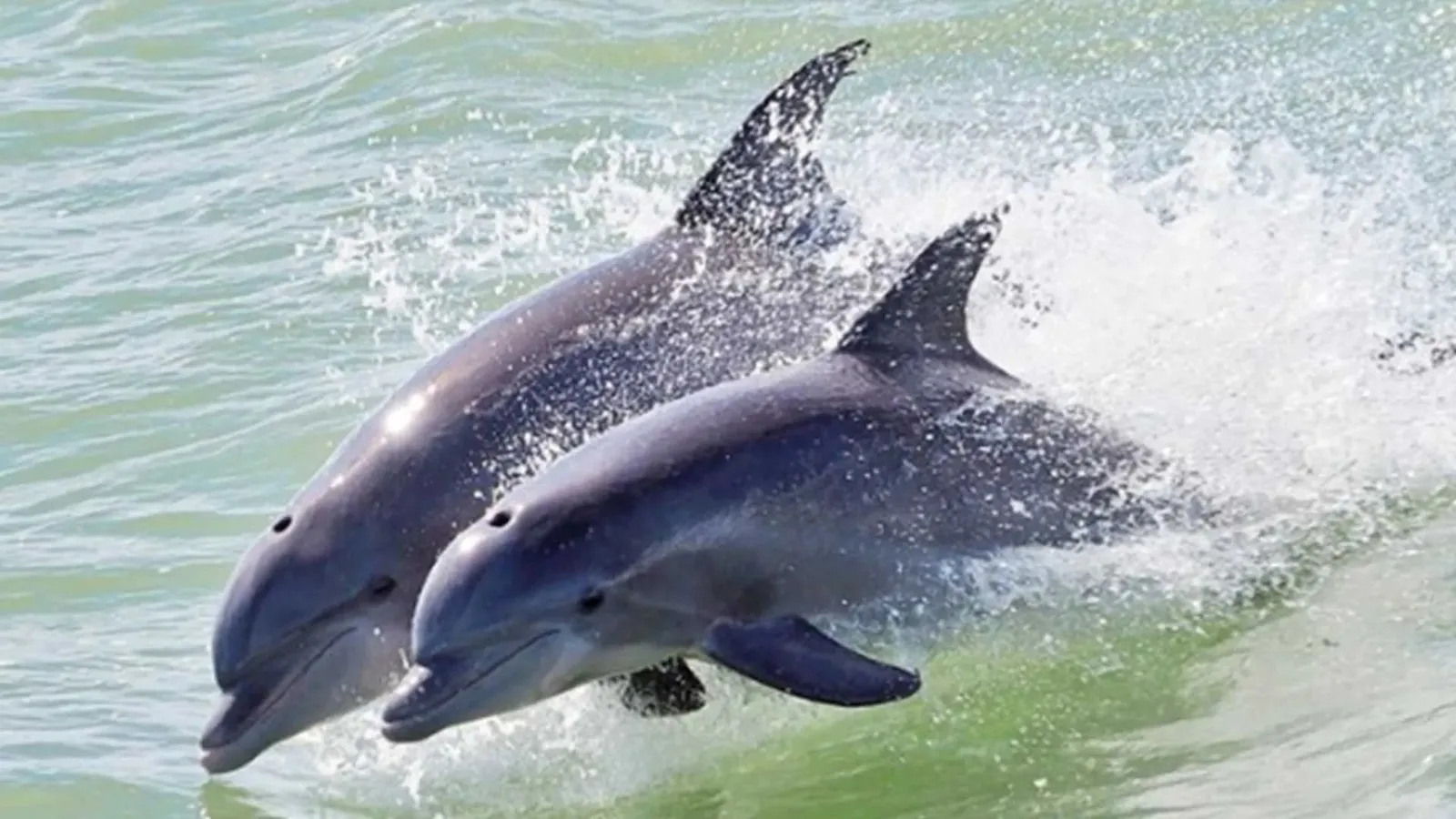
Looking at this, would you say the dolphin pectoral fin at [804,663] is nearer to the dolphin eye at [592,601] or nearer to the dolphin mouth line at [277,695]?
the dolphin eye at [592,601]

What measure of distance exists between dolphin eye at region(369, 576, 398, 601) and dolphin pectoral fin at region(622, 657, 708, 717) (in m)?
0.68

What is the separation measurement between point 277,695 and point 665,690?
102 cm

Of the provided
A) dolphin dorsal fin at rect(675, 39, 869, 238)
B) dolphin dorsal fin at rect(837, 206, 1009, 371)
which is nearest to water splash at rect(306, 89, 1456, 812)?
dolphin dorsal fin at rect(675, 39, 869, 238)

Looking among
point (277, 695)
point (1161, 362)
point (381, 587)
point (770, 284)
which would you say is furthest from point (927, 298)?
point (277, 695)

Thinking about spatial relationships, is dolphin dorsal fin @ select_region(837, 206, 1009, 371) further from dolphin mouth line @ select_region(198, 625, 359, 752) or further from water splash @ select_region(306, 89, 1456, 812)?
dolphin mouth line @ select_region(198, 625, 359, 752)

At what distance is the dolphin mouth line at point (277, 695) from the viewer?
23.9 ft

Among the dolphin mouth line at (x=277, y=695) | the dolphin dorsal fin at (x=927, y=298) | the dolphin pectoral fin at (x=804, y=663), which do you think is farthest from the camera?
the dolphin dorsal fin at (x=927, y=298)

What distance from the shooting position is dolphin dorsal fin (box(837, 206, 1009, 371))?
7.57 meters

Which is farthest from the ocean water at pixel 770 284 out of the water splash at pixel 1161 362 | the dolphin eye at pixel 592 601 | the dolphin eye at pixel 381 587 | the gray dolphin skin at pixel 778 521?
the dolphin eye at pixel 592 601

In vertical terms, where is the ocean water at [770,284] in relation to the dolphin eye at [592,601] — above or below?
below

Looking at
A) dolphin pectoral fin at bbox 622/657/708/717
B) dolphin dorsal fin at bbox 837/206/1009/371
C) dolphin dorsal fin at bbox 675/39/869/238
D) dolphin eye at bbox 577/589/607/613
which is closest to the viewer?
dolphin eye at bbox 577/589/607/613

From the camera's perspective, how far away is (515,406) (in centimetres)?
779

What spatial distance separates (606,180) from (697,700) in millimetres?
6818

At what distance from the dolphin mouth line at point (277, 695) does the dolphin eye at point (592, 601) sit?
830 millimetres
